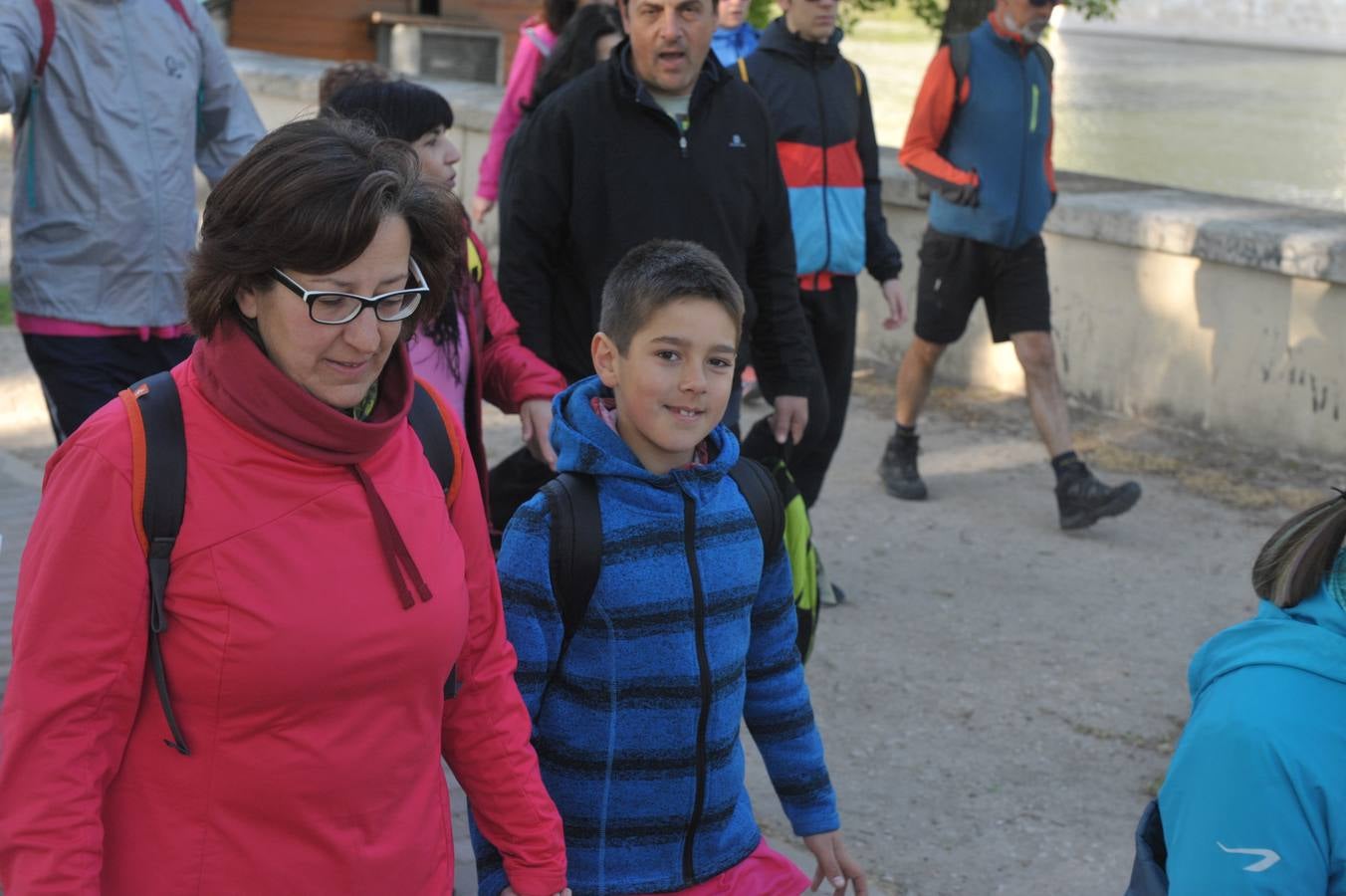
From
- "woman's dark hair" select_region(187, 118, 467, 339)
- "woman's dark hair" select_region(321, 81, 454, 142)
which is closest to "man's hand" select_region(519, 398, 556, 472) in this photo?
"woman's dark hair" select_region(321, 81, 454, 142)

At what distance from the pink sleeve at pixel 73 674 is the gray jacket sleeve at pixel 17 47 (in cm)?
242

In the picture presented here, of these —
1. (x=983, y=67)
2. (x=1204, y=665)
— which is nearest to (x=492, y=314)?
(x=1204, y=665)

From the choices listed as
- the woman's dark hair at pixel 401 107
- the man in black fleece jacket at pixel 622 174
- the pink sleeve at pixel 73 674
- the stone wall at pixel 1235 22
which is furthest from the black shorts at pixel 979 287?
the stone wall at pixel 1235 22

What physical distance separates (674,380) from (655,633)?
0.41 meters

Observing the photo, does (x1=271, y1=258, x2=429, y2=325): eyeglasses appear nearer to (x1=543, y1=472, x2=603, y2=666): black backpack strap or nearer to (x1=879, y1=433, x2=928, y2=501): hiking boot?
(x1=543, y1=472, x2=603, y2=666): black backpack strap

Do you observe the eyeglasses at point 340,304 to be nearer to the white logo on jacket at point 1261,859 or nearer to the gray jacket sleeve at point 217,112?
the white logo on jacket at point 1261,859

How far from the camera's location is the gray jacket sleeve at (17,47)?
13.8 ft

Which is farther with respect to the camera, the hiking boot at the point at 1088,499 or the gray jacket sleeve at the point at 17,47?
the hiking boot at the point at 1088,499

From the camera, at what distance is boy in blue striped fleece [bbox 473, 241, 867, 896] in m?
2.71

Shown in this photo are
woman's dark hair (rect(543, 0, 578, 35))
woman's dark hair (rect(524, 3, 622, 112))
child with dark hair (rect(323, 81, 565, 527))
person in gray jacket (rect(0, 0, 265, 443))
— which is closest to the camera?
child with dark hair (rect(323, 81, 565, 527))

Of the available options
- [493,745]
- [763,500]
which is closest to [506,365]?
[763,500]

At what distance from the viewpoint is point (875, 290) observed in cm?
912

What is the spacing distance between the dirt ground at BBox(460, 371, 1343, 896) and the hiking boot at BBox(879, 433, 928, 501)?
68 mm

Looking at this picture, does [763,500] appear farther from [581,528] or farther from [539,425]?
[539,425]
